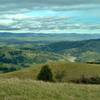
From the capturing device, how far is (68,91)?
30891 mm

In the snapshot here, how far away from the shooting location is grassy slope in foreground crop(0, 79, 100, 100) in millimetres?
27720

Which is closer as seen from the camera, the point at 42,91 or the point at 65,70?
the point at 42,91

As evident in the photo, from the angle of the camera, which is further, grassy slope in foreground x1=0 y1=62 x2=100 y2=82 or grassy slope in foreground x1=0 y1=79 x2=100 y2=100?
grassy slope in foreground x1=0 y1=62 x2=100 y2=82

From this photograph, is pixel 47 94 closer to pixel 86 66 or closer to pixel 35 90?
pixel 35 90

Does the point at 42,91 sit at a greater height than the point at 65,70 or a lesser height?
greater

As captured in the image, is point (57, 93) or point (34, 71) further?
point (34, 71)

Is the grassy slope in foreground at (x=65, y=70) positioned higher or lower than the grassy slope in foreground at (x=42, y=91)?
lower

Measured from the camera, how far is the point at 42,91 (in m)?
29.7

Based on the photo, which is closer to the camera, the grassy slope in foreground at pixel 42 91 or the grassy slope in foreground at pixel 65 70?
the grassy slope in foreground at pixel 42 91

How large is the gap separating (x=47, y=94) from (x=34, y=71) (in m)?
106

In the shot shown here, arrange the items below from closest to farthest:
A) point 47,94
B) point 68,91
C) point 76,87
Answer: point 47,94 < point 68,91 < point 76,87

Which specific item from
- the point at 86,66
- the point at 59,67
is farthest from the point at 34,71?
the point at 86,66

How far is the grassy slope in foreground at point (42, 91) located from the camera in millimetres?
27720

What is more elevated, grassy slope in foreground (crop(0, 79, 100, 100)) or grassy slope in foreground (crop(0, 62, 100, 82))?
grassy slope in foreground (crop(0, 79, 100, 100))
